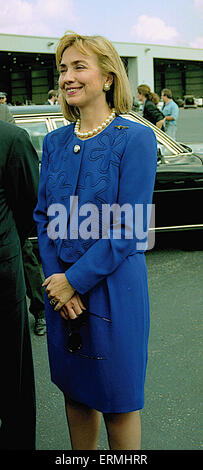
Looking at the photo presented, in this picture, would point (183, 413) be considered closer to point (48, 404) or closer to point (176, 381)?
point (176, 381)

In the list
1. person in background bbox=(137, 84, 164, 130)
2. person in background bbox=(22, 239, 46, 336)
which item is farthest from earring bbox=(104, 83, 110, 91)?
person in background bbox=(137, 84, 164, 130)

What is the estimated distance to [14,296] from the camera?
2.06m

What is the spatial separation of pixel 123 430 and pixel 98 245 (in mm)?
686

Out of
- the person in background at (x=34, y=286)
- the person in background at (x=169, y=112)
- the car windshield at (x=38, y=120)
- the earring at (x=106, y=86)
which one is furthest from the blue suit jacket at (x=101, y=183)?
the person in background at (x=169, y=112)

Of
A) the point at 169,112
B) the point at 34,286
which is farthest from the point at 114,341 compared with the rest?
Answer: the point at 169,112

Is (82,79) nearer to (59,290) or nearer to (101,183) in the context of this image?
(101,183)

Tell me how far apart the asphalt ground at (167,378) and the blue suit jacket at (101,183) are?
113 cm

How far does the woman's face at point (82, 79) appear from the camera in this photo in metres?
1.78

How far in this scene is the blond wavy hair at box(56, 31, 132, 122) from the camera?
1770mm

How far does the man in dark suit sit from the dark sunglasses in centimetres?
37

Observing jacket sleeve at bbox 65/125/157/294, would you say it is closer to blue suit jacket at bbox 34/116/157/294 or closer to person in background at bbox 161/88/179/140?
blue suit jacket at bbox 34/116/157/294

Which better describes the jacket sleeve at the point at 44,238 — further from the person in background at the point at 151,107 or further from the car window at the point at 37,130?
the person in background at the point at 151,107

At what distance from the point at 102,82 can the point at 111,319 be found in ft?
2.78

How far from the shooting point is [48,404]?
9.32ft
